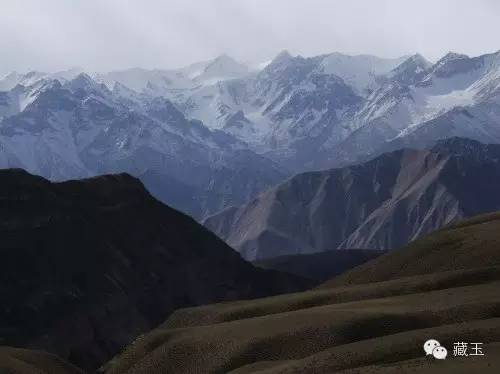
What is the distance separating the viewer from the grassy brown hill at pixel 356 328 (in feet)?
282

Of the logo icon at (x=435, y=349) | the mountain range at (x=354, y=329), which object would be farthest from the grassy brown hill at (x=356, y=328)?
the logo icon at (x=435, y=349)

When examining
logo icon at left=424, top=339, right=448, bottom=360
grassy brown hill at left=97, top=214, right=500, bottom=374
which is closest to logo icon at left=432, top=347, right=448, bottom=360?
logo icon at left=424, top=339, right=448, bottom=360

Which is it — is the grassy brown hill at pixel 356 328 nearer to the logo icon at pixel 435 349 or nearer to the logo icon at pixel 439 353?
the logo icon at pixel 439 353

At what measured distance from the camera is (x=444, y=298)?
10544 cm

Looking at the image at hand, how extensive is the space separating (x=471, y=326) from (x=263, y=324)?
27514mm

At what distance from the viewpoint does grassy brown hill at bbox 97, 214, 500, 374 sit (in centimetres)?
8606

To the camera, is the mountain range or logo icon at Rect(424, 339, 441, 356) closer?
logo icon at Rect(424, 339, 441, 356)

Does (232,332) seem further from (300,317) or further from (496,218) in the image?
(496,218)

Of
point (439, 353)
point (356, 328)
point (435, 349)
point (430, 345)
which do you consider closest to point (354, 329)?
point (356, 328)

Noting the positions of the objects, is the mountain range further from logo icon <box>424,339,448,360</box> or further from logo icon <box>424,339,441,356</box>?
logo icon <box>424,339,441,356</box>

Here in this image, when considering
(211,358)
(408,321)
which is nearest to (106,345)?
(211,358)

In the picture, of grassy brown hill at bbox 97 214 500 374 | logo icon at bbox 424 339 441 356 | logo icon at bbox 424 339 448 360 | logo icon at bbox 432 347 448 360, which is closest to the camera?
logo icon at bbox 432 347 448 360

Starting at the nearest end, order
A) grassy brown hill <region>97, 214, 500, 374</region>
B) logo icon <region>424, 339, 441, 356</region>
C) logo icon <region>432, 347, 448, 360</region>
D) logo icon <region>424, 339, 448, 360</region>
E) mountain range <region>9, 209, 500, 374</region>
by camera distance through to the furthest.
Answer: logo icon <region>432, 347, 448, 360</region> < logo icon <region>424, 339, 448, 360</region> < logo icon <region>424, 339, 441, 356</region> < mountain range <region>9, 209, 500, 374</region> < grassy brown hill <region>97, 214, 500, 374</region>

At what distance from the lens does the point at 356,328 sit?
3841 inches
